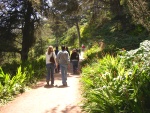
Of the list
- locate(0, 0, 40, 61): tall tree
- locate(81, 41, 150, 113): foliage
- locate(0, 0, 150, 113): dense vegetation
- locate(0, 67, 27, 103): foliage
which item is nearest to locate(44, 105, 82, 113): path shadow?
locate(0, 0, 150, 113): dense vegetation

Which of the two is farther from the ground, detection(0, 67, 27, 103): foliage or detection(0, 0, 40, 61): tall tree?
detection(0, 0, 40, 61): tall tree

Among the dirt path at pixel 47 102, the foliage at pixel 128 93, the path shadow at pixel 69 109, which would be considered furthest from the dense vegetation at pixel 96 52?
the dirt path at pixel 47 102

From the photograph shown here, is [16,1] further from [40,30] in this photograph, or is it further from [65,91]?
[65,91]

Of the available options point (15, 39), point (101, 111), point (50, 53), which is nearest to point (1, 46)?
point (15, 39)

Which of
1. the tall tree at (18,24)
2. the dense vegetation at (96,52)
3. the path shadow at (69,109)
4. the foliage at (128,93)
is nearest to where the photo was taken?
the foliage at (128,93)

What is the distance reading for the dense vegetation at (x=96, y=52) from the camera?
566 centimetres

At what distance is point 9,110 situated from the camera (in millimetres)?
7324

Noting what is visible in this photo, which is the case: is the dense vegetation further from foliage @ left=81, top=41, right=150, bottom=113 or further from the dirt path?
the dirt path

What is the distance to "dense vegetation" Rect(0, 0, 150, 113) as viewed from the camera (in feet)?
18.6

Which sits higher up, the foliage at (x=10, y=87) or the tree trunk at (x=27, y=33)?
the tree trunk at (x=27, y=33)

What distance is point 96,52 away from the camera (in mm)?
A: 21172

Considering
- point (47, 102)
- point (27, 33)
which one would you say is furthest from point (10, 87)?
point (27, 33)

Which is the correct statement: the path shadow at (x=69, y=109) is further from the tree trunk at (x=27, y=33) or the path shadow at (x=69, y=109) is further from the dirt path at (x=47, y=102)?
the tree trunk at (x=27, y=33)

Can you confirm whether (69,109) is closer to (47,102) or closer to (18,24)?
(47,102)
